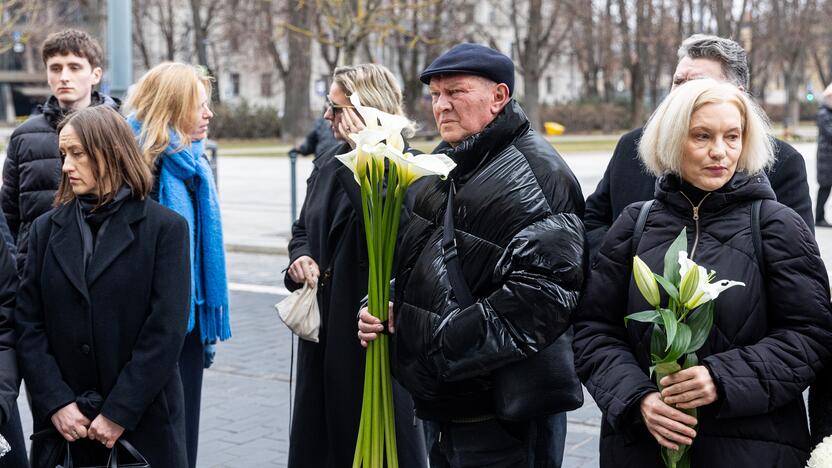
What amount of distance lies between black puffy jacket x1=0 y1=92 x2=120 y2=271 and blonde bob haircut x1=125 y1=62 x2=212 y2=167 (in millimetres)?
719

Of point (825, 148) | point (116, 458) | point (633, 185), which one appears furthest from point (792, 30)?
point (116, 458)

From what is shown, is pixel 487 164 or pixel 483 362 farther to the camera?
pixel 487 164

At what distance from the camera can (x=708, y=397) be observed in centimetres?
262

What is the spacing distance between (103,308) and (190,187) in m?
1.20

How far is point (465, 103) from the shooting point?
3.19 m

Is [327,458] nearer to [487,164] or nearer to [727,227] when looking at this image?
[487,164]

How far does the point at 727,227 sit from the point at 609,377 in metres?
0.52

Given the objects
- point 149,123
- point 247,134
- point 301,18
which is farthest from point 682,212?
point 247,134

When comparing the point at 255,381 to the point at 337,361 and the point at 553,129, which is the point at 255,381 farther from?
the point at 553,129

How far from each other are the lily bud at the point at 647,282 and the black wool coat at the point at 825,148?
1249 centimetres

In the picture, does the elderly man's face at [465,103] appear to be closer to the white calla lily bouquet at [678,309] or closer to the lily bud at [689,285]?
the white calla lily bouquet at [678,309]

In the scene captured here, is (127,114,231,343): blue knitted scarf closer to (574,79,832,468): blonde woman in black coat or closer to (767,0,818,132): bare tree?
(574,79,832,468): blonde woman in black coat

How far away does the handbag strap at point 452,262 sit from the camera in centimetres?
306

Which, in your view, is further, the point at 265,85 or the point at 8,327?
the point at 265,85
